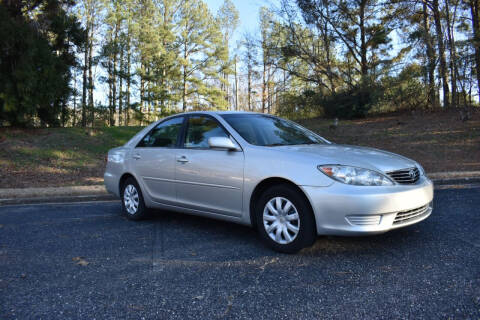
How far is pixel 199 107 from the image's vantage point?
33781 mm

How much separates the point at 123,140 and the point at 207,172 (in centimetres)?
1226

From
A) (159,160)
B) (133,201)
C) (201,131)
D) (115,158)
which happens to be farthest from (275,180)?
(115,158)

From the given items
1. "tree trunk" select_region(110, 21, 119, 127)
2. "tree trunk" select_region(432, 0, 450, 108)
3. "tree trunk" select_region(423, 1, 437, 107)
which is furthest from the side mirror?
"tree trunk" select_region(110, 21, 119, 127)

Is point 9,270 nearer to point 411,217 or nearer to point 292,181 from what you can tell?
point 292,181

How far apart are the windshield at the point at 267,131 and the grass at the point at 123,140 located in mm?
6844

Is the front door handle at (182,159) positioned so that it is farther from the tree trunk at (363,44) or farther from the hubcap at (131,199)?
the tree trunk at (363,44)

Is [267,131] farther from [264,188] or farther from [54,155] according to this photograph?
[54,155]

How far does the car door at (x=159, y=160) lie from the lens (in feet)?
17.2

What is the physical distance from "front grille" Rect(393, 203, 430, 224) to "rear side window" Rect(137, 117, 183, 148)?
2.93 m

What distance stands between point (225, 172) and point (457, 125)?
13979 mm

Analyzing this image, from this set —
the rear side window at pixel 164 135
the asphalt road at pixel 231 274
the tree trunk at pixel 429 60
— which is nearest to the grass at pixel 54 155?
the rear side window at pixel 164 135

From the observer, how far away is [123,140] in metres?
16.1

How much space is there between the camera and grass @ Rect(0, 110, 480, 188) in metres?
11.4

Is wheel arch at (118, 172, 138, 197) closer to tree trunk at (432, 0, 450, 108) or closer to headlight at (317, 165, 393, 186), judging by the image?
headlight at (317, 165, 393, 186)
